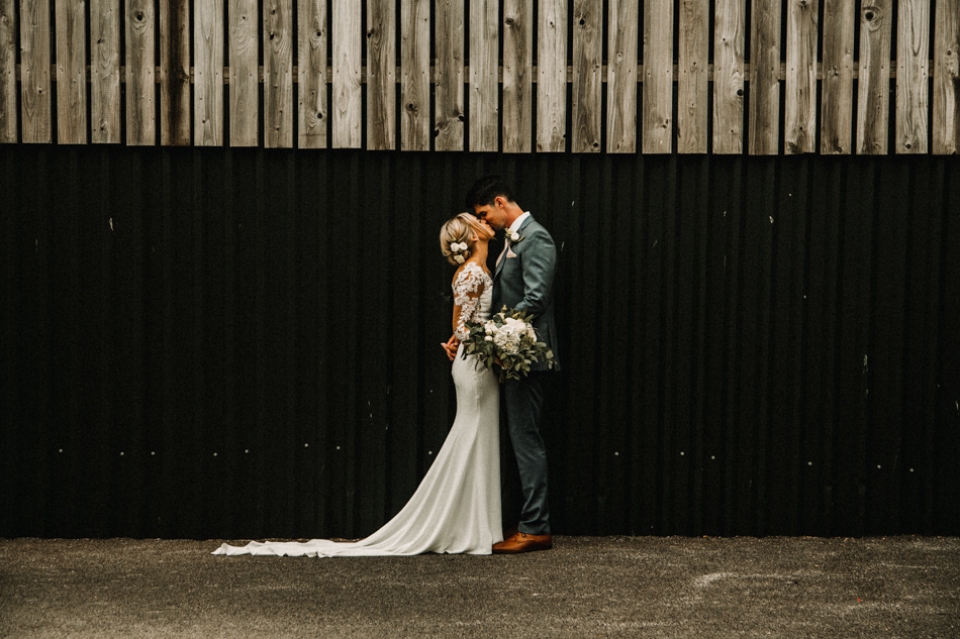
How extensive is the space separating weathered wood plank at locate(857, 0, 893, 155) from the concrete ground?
287 centimetres

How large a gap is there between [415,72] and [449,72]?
241 mm

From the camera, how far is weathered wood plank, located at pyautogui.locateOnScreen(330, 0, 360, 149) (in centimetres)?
705

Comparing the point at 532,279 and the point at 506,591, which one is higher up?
the point at 532,279

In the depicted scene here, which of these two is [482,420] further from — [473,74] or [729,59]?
[729,59]

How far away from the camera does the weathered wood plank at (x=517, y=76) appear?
23.2ft

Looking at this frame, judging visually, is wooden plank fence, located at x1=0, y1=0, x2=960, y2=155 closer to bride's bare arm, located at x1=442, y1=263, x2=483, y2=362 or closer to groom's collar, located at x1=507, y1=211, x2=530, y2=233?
groom's collar, located at x1=507, y1=211, x2=530, y2=233

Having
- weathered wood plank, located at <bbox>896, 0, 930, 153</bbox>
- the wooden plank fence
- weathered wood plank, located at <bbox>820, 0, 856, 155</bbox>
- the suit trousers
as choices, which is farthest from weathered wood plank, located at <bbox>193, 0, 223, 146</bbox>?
weathered wood plank, located at <bbox>896, 0, 930, 153</bbox>

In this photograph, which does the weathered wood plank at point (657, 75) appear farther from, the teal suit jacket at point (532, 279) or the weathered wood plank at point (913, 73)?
the weathered wood plank at point (913, 73)

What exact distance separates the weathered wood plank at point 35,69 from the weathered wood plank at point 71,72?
9 cm

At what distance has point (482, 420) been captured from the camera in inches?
267

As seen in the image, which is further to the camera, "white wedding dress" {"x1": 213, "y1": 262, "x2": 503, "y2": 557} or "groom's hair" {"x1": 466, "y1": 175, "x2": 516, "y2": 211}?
"groom's hair" {"x1": 466, "y1": 175, "x2": 516, "y2": 211}

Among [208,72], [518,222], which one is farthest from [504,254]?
[208,72]

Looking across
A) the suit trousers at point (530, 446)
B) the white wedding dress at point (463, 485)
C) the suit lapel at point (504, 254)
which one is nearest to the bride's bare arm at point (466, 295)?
the white wedding dress at point (463, 485)

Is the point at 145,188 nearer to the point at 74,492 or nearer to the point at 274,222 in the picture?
the point at 274,222
